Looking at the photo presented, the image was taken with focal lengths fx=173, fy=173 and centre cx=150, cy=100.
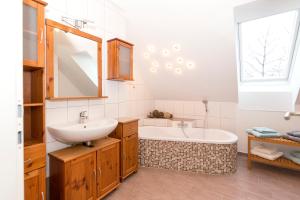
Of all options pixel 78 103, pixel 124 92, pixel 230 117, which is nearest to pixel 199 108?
pixel 230 117

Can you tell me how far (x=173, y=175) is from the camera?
2.55 meters

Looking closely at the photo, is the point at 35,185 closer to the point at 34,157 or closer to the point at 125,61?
the point at 34,157

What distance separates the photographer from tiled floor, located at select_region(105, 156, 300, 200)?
204cm

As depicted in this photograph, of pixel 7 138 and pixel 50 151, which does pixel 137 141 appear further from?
pixel 7 138

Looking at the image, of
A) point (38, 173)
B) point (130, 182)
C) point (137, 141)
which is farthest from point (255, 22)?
point (38, 173)

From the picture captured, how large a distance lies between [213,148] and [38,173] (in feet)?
7.18

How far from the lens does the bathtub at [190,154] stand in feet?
8.38

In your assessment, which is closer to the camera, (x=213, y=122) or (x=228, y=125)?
(x=228, y=125)

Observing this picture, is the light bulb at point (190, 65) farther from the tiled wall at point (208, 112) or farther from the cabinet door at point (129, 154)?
the cabinet door at point (129, 154)

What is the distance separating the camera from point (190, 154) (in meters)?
2.67

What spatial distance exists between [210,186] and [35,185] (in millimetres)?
1966

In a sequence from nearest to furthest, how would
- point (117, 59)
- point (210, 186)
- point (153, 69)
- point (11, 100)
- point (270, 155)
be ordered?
1. point (11, 100)
2. point (210, 186)
3. point (117, 59)
4. point (270, 155)
5. point (153, 69)

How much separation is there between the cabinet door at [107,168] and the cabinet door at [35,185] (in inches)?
22.3

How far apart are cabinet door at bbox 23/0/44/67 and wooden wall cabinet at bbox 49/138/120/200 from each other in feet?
2.95
